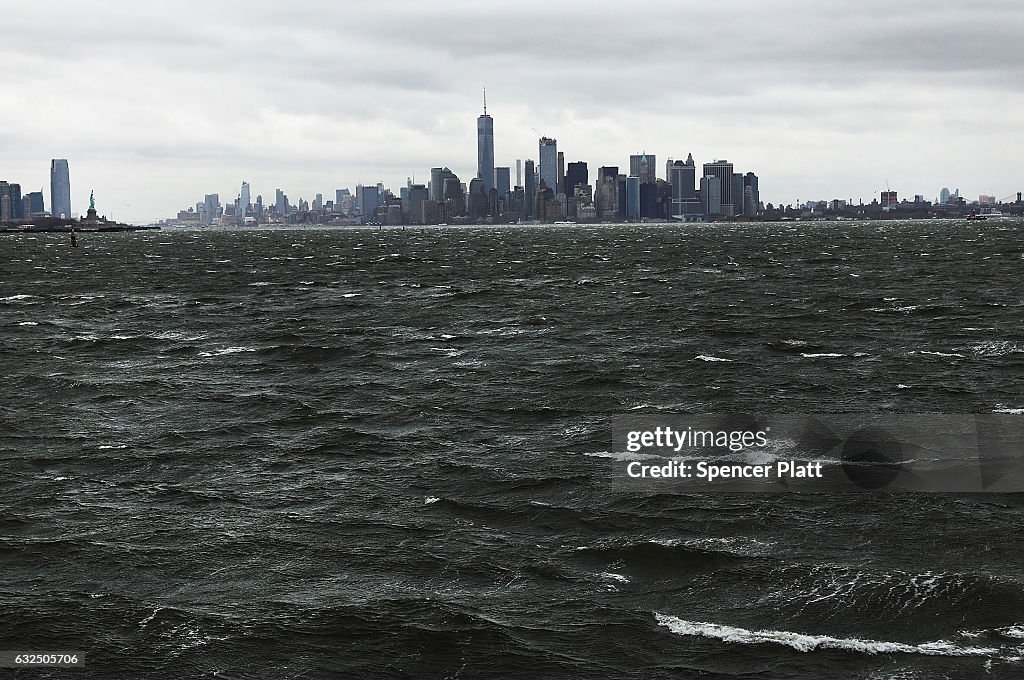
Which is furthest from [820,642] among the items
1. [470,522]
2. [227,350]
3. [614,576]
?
[227,350]

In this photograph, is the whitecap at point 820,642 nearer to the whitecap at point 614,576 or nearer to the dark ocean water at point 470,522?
the dark ocean water at point 470,522

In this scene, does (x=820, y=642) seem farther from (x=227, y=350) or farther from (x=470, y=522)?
(x=227, y=350)

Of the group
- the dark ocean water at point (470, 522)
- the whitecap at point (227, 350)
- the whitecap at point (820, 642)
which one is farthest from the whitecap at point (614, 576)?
the whitecap at point (227, 350)

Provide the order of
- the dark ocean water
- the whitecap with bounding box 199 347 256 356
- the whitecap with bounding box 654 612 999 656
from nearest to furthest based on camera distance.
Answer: the whitecap with bounding box 654 612 999 656
the dark ocean water
the whitecap with bounding box 199 347 256 356

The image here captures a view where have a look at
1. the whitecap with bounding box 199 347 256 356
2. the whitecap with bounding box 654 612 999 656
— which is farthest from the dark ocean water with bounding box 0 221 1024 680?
the whitecap with bounding box 199 347 256 356

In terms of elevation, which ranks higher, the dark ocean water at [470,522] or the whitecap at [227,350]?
the whitecap at [227,350]

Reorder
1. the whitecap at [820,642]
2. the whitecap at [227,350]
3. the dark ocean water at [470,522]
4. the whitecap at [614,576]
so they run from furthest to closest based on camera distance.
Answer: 1. the whitecap at [227,350]
2. the whitecap at [614,576]
3. the dark ocean water at [470,522]
4. the whitecap at [820,642]

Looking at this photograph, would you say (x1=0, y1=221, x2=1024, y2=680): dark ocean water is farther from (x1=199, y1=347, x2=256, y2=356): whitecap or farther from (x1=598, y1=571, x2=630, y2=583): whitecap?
(x1=199, y1=347, x2=256, y2=356): whitecap
